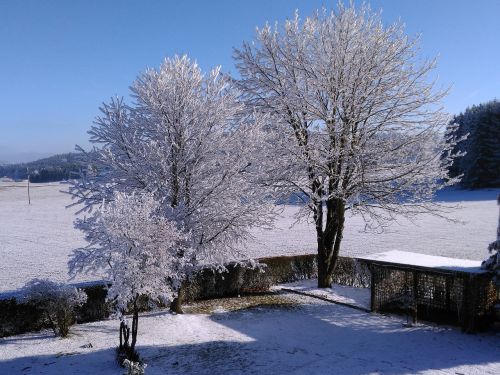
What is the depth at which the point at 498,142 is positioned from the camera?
59.0 metres

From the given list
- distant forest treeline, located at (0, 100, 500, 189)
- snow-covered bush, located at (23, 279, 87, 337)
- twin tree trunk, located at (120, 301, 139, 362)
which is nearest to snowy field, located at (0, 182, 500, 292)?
snow-covered bush, located at (23, 279, 87, 337)

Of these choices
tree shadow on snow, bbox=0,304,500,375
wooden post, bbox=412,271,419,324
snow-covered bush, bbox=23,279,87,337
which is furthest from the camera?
wooden post, bbox=412,271,419,324

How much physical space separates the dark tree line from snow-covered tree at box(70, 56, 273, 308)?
53209 millimetres

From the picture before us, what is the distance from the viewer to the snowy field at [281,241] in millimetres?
21875

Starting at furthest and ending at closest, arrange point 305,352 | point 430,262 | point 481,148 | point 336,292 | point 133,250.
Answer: point 481,148, point 336,292, point 430,262, point 305,352, point 133,250

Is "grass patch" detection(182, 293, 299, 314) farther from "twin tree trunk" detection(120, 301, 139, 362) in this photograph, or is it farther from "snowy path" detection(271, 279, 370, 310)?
"twin tree trunk" detection(120, 301, 139, 362)

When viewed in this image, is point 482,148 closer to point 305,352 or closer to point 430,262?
point 430,262

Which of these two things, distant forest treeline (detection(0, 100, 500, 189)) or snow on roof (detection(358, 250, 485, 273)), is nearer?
snow on roof (detection(358, 250, 485, 273))

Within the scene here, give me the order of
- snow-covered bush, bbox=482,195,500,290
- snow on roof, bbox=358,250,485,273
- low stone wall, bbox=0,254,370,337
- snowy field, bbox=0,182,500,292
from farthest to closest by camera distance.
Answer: snowy field, bbox=0,182,500,292, low stone wall, bbox=0,254,370,337, snow on roof, bbox=358,250,485,273, snow-covered bush, bbox=482,195,500,290

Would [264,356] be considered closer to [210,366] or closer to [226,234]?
[210,366]

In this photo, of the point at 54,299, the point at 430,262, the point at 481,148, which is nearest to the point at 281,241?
the point at 430,262

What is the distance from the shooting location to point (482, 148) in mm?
59812

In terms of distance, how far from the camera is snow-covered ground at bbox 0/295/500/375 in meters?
9.32

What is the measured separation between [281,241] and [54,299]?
2027cm
